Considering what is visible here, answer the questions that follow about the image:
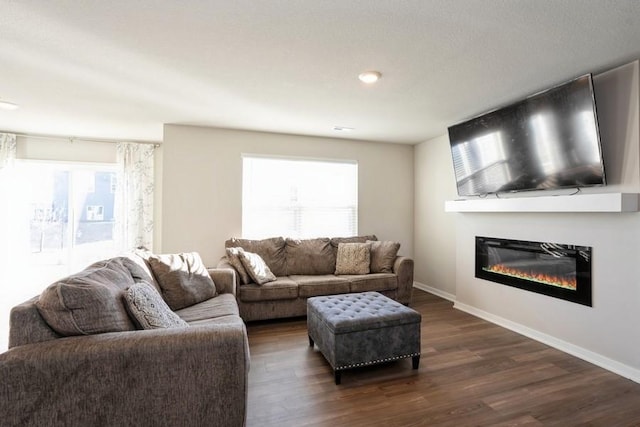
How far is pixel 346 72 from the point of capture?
2.46 meters

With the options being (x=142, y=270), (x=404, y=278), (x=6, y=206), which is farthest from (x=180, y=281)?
(x=6, y=206)

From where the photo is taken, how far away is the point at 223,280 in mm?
2988

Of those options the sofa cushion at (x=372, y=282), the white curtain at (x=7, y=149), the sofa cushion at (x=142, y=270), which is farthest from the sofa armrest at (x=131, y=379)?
the white curtain at (x=7, y=149)

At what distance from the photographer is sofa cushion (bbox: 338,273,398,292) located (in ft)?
11.9

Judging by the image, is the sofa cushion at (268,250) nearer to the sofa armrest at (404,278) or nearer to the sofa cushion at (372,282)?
the sofa cushion at (372,282)

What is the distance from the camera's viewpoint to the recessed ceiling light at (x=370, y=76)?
8.06 feet

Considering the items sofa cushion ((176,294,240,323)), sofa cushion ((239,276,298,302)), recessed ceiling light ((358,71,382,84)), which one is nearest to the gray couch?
sofa cushion ((176,294,240,323))

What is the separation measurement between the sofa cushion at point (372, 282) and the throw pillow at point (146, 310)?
7.38 feet

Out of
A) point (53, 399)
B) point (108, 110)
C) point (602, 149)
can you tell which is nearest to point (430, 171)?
point (602, 149)

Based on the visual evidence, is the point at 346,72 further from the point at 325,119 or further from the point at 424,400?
the point at 424,400

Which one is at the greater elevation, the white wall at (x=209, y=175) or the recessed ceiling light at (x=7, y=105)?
the recessed ceiling light at (x=7, y=105)

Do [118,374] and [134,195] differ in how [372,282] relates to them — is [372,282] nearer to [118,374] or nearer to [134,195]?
[118,374]

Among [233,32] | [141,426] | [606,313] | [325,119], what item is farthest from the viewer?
[325,119]

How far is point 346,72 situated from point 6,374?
2668 mm
